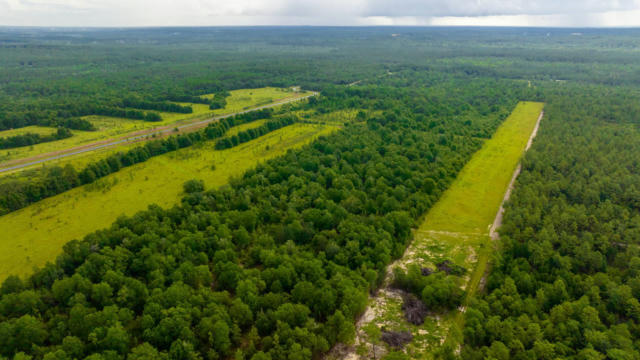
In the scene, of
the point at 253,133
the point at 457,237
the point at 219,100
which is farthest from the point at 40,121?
the point at 457,237

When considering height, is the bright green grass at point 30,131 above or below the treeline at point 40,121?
below

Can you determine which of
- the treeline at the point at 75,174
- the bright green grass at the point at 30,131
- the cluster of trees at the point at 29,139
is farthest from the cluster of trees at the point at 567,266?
the bright green grass at the point at 30,131

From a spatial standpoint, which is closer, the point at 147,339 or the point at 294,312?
the point at 147,339

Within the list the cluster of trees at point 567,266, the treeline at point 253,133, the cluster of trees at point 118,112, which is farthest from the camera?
the cluster of trees at point 118,112

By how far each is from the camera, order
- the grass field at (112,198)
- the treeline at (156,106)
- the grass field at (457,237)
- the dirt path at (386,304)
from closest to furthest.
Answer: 1. the dirt path at (386,304)
2. the grass field at (457,237)
3. the grass field at (112,198)
4. the treeline at (156,106)

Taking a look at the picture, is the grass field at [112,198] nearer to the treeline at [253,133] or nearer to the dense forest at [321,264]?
the treeline at [253,133]

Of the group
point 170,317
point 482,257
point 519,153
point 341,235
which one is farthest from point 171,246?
point 519,153

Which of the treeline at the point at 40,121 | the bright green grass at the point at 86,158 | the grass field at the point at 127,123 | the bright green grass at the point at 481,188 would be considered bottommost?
the bright green grass at the point at 481,188

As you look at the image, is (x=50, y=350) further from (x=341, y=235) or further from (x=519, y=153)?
(x=519, y=153)
